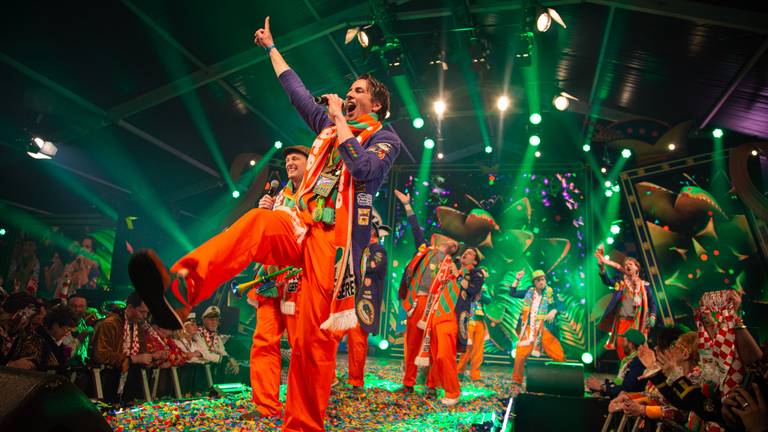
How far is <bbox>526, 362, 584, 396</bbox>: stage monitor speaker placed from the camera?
4.52 metres

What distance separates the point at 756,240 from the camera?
980 centimetres

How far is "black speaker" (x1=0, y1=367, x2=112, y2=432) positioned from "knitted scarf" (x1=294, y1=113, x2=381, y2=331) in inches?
41.1

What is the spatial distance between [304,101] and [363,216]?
2.81 feet

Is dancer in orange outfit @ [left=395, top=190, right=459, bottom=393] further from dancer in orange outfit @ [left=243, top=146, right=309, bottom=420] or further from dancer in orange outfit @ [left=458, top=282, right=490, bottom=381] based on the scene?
dancer in orange outfit @ [left=243, top=146, right=309, bottom=420]

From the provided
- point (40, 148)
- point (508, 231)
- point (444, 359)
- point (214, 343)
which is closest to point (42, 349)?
point (214, 343)

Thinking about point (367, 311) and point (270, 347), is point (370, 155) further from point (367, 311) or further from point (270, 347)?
point (367, 311)

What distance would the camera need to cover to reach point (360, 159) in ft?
8.20

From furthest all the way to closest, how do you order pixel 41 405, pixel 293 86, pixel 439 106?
pixel 439 106 < pixel 293 86 < pixel 41 405

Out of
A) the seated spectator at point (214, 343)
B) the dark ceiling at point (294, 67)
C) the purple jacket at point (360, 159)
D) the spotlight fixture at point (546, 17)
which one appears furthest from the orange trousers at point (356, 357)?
the spotlight fixture at point (546, 17)

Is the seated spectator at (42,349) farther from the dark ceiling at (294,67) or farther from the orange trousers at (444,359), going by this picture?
the dark ceiling at (294,67)

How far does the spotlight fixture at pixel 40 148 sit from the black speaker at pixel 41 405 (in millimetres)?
8913

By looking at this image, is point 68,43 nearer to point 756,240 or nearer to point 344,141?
point 344,141

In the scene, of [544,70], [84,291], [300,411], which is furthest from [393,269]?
[300,411]

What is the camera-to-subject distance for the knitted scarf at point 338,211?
2477mm
